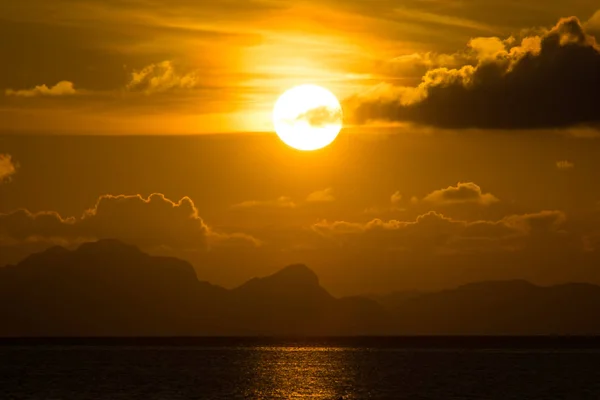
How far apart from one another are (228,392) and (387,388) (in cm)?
2688

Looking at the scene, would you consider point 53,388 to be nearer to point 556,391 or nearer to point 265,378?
point 265,378

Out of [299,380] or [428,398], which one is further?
[299,380]

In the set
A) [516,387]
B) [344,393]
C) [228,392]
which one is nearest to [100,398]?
[228,392]

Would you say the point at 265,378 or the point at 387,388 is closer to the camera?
the point at 387,388

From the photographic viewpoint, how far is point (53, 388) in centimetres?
16425

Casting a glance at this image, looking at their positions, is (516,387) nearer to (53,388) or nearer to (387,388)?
(387,388)

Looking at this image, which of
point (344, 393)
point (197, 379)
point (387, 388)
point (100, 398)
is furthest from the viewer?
point (197, 379)

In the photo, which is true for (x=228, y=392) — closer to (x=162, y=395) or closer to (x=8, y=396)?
(x=162, y=395)

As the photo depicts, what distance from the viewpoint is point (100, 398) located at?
143500 mm

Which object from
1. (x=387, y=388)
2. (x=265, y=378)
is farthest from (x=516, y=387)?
(x=265, y=378)

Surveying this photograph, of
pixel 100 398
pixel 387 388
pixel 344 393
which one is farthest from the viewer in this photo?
pixel 387 388

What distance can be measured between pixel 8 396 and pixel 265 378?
61.5m

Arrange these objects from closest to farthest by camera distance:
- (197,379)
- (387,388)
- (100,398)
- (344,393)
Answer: (100,398)
(344,393)
(387,388)
(197,379)

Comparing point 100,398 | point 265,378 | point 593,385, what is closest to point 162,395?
point 100,398
